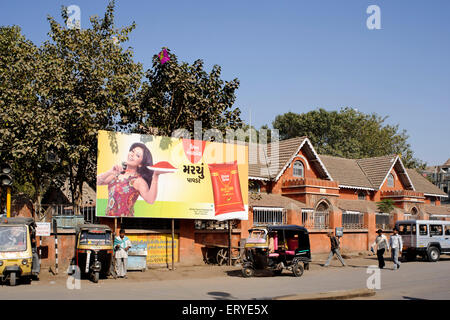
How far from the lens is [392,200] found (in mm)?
→ 44375

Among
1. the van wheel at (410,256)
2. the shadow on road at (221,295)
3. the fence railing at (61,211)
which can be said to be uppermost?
the fence railing at (61,211)

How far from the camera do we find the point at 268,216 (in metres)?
31.0

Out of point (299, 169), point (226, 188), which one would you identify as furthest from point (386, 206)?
point (226, 188)

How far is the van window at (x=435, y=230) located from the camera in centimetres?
2931

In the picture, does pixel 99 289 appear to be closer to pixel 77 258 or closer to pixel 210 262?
pixel 77 258

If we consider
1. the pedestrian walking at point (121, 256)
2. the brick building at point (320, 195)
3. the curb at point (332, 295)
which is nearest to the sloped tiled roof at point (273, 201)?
the brick building at point (320, 195)

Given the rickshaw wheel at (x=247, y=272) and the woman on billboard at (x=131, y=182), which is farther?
the woman on billboard at (x=131, y=182)

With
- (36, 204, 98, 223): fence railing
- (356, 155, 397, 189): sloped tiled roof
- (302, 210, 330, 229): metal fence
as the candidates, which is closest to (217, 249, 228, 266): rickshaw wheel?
(36, 204, 98, 223): fence railing

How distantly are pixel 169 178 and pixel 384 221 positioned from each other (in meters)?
23.0

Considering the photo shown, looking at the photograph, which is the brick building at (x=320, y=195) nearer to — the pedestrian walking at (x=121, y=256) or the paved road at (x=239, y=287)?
the paved road at (x=239, y=287)

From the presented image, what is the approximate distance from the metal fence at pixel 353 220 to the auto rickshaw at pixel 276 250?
15.4 meters

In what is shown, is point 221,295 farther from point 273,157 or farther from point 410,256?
point 273,157
